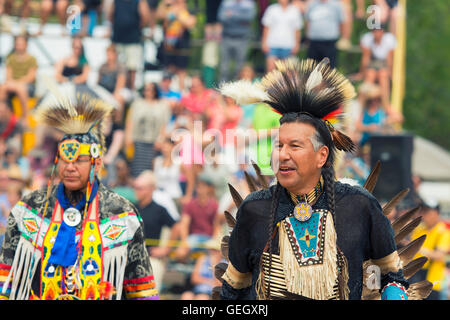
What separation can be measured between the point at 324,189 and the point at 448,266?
6.44m

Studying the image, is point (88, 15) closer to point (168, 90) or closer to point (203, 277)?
point (168, 90)

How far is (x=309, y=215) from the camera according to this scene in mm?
4457

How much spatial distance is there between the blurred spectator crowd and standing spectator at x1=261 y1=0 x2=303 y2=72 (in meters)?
0.02

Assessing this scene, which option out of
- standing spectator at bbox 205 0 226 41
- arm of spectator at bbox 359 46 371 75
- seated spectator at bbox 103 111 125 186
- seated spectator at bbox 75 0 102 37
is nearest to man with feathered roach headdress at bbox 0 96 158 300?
seated spectator at bbox 103 111 125 186

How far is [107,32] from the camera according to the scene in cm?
1508

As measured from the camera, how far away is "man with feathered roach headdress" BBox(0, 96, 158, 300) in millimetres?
5555

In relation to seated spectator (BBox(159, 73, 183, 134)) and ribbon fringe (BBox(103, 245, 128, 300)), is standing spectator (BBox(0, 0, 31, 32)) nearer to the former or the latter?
seated spectator (BBox(159, 73, 183, 134))

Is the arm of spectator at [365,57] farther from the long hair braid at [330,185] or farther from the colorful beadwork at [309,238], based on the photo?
the colorful beadwork at [309,238]

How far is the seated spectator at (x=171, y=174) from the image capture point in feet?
39.8

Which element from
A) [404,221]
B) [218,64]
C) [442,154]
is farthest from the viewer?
[442,154]

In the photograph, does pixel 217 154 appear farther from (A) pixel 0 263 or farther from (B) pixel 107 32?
(A) pixel 0 263

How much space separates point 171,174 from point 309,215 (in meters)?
7.93
